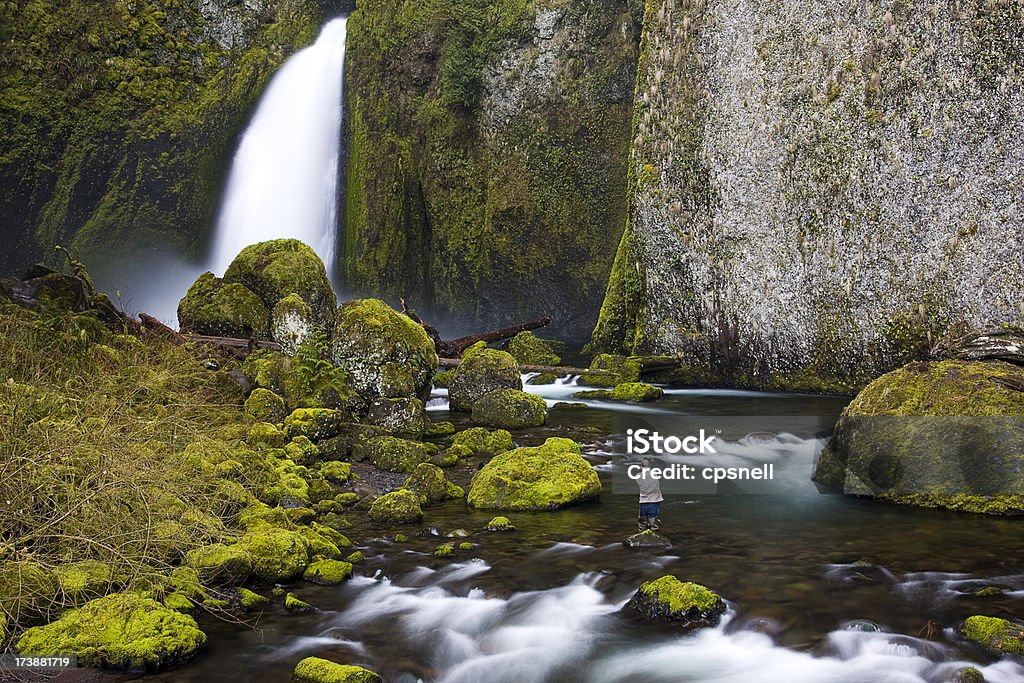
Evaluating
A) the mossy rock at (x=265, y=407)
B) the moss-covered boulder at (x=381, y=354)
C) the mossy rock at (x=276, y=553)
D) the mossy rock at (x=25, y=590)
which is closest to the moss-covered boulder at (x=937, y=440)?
the mossy rock at (x=276, y=553)

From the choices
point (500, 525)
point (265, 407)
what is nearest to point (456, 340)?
point (265, 407)

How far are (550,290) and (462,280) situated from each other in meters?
3.01

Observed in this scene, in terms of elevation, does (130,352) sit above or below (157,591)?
above

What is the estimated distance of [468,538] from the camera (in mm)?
6707

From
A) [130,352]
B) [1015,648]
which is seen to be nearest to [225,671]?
[1015,648]

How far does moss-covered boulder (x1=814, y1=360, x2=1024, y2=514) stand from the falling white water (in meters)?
20.5

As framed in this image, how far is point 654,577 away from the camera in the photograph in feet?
19.2

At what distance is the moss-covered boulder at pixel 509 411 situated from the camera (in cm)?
1149

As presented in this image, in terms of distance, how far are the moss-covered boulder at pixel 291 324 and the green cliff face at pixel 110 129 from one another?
17.7 meters

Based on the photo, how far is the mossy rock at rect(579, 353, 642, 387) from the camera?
50.1 ft

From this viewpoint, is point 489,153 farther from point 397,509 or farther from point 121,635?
point 121,635

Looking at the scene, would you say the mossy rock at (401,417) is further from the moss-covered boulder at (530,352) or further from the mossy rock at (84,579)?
the moss-covered boulder at (530,352)

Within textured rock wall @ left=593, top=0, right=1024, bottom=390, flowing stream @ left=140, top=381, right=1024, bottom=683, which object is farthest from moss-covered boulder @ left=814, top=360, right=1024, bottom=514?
textured rock wall @ left=593, top=0, right=1024, bottom=390

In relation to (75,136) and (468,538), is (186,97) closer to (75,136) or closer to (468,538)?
(75,136)
